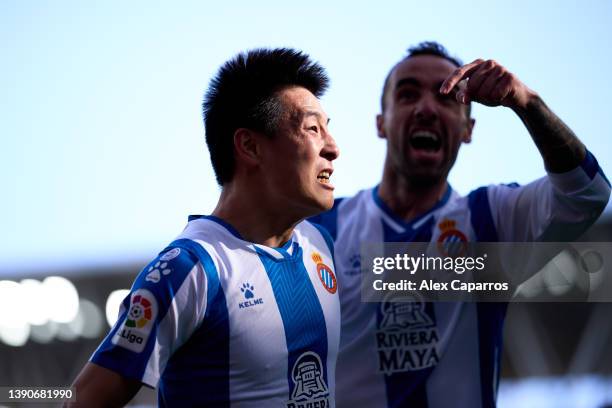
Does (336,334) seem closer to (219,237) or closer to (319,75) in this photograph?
(219,237)

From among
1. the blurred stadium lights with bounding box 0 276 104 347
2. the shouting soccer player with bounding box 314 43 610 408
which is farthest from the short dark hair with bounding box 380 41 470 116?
the blurred stadium lights with bounding box 0 276 104 347

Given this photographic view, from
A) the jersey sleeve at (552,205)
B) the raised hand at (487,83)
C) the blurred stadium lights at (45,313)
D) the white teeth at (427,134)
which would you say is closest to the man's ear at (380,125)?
the white teeth at (427,134)

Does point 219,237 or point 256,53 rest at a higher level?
point 256,53

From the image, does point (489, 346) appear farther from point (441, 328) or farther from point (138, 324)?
point (138, 324)

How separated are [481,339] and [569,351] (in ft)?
38.2

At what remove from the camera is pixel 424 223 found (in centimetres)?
504

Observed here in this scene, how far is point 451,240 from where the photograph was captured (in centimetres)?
491

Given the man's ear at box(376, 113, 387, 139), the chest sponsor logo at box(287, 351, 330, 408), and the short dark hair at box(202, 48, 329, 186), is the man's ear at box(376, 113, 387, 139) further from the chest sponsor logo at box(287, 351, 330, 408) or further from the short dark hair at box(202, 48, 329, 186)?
the chest sponsor logo at box(287, 351, 330, 408)

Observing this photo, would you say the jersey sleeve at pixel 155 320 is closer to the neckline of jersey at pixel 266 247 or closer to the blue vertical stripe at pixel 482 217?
the neckline of jersey at pixel 266 247

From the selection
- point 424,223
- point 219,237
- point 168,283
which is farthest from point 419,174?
point 168,283

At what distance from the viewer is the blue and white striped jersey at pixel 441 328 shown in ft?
15.1

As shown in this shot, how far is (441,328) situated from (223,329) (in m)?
1.75

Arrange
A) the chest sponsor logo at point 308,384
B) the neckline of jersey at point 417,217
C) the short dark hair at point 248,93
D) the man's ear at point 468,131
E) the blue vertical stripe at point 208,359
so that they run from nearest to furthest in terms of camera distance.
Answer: the blue vertical stripe at point 208,359 < the chest sponsor logo at point 308,384 < the short dark hair at point 248,93 < the neckline of jersey at point 417,217 < the man's ear at point 468,131

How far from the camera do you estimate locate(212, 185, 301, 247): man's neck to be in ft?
12.2
